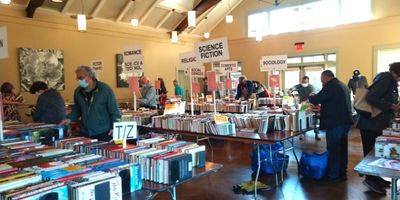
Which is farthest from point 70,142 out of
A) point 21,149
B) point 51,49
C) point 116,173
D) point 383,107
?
point 51,49

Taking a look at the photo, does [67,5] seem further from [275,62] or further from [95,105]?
[95,105]

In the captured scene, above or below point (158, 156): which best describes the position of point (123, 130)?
above

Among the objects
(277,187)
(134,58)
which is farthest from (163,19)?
(277,187)

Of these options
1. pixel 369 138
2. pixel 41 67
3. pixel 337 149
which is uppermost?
pixel 41 67

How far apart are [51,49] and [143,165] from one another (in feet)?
24.9


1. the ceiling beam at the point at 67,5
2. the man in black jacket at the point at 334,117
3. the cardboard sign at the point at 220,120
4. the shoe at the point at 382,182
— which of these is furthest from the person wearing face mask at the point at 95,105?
the ceiling beam at the point at 67,5

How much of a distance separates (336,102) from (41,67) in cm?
734

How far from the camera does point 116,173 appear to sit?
177cm

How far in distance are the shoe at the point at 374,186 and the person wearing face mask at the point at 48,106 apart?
3.79 metres

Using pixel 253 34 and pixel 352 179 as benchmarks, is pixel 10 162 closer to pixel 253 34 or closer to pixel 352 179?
pixel 352 179

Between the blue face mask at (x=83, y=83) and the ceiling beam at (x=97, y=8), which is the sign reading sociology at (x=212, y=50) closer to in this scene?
the blue face mask at (x=83, y=83)

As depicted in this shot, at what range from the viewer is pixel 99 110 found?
10.7 ft

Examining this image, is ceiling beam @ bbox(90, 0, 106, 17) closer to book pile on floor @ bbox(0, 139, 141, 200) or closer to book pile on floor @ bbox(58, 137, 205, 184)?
book pile on floor @ bbox(58, 137, 205, 184)

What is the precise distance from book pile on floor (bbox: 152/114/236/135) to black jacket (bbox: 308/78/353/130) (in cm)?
122
